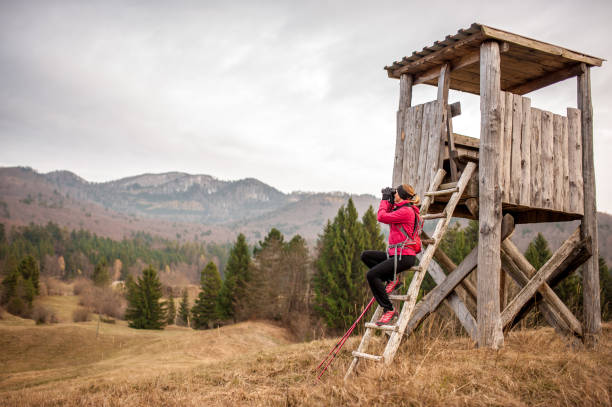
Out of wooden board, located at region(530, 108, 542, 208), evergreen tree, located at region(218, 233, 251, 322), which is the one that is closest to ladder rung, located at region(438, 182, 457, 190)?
wooden board, located at region(530, 108, 542, 208)

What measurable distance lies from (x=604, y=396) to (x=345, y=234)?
41.7 metres

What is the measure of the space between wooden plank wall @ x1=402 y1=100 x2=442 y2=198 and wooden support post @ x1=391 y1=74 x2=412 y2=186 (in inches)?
3.4

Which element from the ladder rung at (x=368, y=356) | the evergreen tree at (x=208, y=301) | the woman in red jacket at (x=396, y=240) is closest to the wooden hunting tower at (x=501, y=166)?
the woman in red jacket at (x=396, y=240)

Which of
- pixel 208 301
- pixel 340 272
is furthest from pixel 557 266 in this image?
pixel 208 301

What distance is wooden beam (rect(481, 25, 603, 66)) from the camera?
25.7 ft

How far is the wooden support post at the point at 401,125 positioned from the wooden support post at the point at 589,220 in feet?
11.7

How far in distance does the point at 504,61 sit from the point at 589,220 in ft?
12.2

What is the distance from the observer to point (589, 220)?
893cm

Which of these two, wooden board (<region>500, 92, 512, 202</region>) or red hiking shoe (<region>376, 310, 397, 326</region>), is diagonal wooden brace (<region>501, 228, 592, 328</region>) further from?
red hiking shoe (<region>376, 310, 397, 326</region>)

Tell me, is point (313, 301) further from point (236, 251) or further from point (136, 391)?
point (136, 391)

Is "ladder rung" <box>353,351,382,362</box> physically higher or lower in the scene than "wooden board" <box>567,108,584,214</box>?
lower

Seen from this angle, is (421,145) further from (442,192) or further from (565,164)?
(565,164)

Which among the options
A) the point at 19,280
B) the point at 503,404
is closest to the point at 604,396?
the point at 503,404

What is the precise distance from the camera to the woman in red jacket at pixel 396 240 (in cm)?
673
